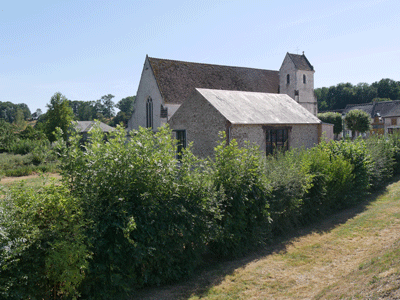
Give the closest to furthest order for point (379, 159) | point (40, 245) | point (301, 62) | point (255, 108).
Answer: point (40, 245) → point (379, 159) → point (255, 108) → point (301, 62)

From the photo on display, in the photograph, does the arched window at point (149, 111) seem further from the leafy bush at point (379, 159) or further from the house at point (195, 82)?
the leafy bush at point (379, 159)

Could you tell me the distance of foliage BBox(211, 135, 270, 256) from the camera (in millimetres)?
6758

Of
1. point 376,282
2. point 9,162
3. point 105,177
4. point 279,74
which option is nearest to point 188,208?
point 105,177

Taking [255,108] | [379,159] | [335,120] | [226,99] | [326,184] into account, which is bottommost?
[326,184]

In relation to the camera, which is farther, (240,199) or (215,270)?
(240,199)

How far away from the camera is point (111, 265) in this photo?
477 centimetres

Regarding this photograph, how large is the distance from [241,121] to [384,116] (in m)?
56.6

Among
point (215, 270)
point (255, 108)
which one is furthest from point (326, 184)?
point (255, 108)

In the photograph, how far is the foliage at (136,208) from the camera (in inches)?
191

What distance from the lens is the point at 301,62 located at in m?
41.4

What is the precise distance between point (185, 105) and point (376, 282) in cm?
1467

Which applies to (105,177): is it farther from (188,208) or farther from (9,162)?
(9,162)

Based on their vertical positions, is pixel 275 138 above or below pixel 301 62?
below

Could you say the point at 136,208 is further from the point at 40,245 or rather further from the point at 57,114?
the point at 57,114
